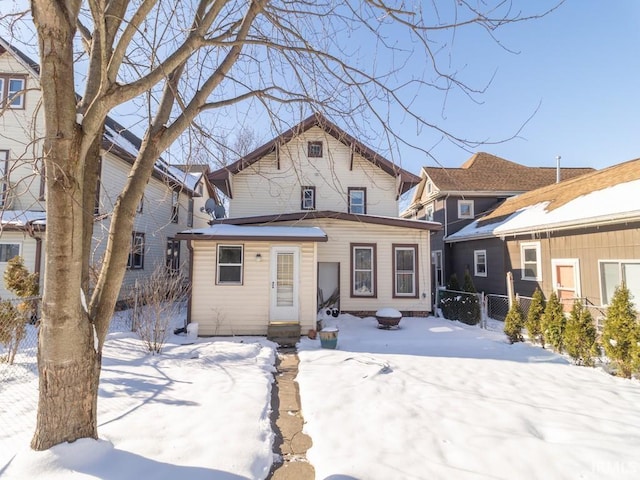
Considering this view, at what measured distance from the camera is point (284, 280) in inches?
350

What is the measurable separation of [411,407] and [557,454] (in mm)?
1567

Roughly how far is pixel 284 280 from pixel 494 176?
1380 centimetres

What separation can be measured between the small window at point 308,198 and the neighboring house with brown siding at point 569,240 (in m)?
6.97

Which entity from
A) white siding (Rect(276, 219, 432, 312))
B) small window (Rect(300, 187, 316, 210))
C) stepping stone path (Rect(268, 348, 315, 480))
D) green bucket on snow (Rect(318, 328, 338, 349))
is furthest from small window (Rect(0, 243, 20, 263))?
green bucket on snow (Rect(318, 328, 338, 349))

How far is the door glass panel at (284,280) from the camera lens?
8805 millimetres

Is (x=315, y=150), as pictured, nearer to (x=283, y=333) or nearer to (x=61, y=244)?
(x=283, y=333)

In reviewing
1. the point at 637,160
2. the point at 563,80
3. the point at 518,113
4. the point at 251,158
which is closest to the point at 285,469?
the point at 518,113

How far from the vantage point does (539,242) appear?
11.1m

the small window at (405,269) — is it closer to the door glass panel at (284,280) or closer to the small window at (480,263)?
the door glass panel at (284,280)

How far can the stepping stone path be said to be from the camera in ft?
10.1

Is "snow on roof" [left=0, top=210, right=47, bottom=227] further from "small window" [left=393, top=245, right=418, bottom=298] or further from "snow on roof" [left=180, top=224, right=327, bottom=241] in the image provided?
"small window" [left=393, top=245, right=418, bottom=298]

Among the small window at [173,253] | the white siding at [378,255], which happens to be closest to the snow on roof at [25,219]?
the small window at [173,253]

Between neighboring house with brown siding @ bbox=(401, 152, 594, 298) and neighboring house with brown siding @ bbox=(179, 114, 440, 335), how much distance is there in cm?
419

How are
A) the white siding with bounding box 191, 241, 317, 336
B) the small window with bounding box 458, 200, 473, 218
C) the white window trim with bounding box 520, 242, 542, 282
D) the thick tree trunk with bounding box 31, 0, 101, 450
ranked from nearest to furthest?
the thick tree trunk with bounding box 31, 0, 101, 450, the white siding with bounding box 191, 241, 317, 336, the white window trim with bounding box 520, 242, 542, 282, the small window with bounding box 458, 200, 473, 218
